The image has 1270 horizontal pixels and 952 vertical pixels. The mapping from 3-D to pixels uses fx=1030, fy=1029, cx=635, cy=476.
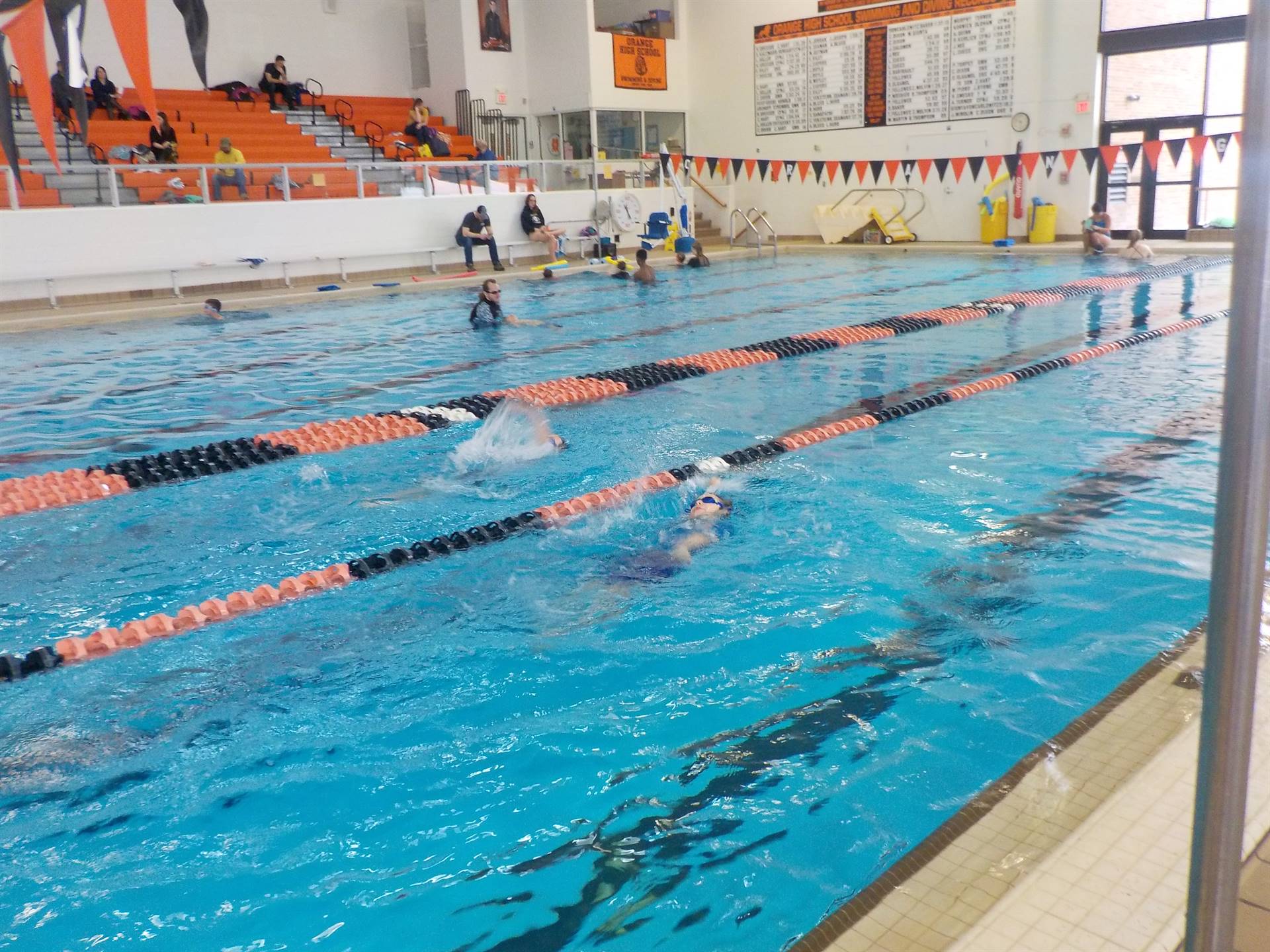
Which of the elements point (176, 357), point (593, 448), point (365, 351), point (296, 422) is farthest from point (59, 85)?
point (593, 448)

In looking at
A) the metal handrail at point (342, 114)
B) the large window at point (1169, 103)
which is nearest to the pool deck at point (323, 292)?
the large window at point (1169, 103)

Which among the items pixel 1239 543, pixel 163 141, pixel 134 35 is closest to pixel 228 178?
pixel 163 141

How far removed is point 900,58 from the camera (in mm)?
19562

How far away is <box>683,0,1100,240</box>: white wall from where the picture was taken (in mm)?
17469

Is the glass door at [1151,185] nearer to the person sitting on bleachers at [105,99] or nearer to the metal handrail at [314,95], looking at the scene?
the metal handrail at [314,95]

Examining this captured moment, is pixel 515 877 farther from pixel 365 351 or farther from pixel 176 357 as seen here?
pixel 176 357

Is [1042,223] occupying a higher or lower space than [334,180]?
lower

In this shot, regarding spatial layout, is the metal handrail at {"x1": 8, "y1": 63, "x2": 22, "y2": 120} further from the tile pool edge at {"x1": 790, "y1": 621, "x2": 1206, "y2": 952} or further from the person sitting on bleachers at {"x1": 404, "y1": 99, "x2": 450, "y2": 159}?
the tile pool edge at {"x1": 790, "y1": 621, "x2": 1206, "y2": 952}

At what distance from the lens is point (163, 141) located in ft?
50.0

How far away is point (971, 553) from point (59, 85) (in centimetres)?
1502

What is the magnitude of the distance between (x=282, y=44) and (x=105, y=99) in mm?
4472

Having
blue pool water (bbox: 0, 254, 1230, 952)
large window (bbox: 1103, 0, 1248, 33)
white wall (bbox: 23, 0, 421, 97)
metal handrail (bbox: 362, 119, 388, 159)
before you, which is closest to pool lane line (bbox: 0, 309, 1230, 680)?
blue pool water (bbox: 0, 254, 1230, 952)

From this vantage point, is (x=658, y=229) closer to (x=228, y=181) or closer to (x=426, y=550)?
(x=228, y=181)

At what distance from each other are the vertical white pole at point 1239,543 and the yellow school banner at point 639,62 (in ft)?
70.8
